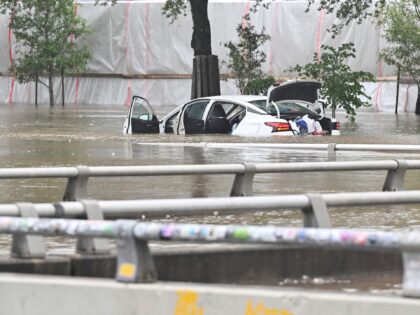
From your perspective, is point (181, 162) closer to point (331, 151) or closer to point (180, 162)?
point (180, 162)

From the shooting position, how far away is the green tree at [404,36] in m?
50.7

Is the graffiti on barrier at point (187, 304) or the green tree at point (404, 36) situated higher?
the graffiti on barrier at point (187, 304)

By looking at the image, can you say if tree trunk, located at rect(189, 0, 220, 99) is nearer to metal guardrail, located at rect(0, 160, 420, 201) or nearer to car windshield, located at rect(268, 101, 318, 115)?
car windshield, located at rect(268, 101, 318, 115)

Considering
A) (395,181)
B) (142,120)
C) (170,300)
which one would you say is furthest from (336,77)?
(170,300)

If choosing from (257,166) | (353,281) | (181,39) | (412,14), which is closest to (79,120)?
(412,14)

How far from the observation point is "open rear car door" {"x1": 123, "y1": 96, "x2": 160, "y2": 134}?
1099 inches

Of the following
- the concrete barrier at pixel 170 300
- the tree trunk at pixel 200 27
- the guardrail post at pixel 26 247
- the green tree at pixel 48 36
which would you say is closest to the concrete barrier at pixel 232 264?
the guardrail post at pixel 26 247

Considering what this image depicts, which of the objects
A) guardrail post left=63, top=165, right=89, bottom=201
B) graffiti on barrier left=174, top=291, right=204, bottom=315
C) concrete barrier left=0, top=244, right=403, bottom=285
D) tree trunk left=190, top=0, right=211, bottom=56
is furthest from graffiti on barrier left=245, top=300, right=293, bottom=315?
tree trunk left=190, top=0, right=211, bottom=56

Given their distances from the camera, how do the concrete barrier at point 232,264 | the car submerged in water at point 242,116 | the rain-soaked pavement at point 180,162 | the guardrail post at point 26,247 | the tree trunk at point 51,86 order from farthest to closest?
the tree trunk at point 51,86 → the car submerged in water at point 242,116 → the rain-soaked pavement at point 180,162 → the concrete barrier at point 232,264 → the guardrail post at point 26,247

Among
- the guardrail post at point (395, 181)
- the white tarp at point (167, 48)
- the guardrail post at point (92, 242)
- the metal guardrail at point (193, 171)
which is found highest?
the guardrail post at point (92, 242)

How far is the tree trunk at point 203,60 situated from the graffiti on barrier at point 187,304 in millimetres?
32111

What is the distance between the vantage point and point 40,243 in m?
6.89

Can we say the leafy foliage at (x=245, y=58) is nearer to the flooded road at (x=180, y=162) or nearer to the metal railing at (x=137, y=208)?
the flooded road at (x=180, y=162)

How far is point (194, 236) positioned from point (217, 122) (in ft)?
69.3
